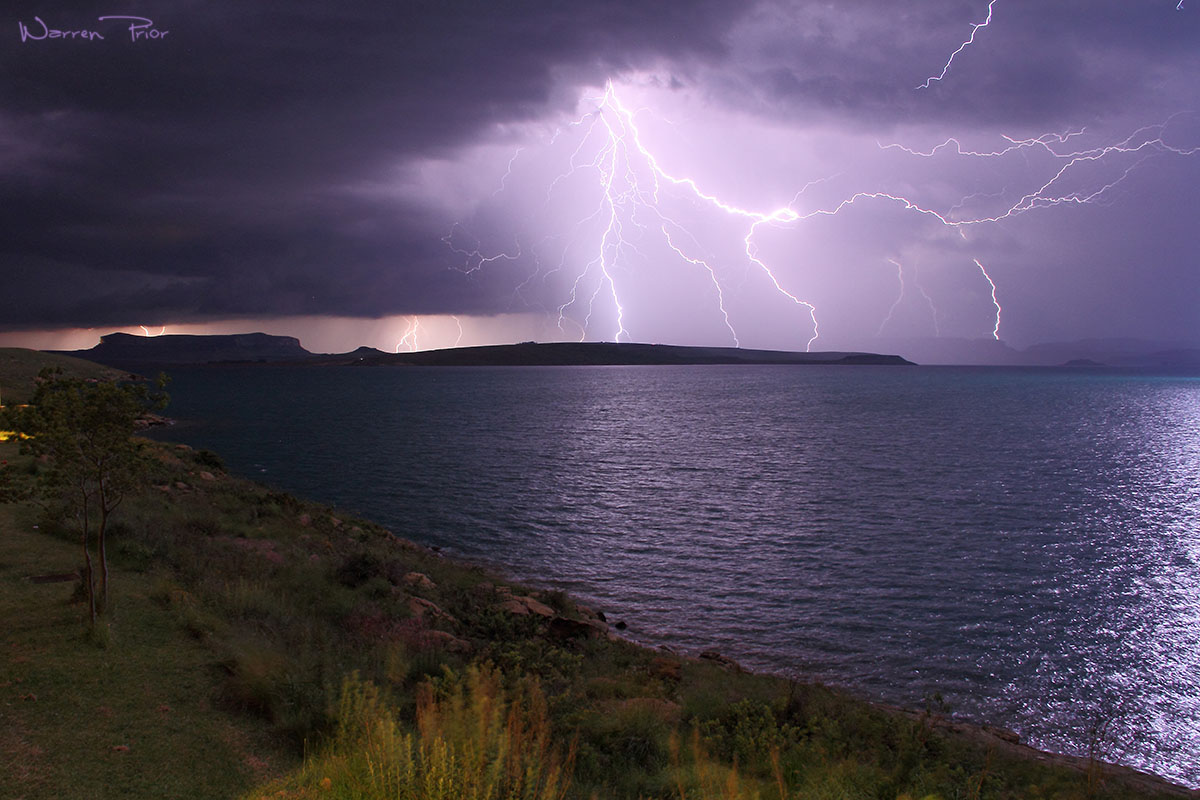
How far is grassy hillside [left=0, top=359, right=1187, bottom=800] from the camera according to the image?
7172mm

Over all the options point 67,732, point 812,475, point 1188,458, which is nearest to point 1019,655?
point 67,732

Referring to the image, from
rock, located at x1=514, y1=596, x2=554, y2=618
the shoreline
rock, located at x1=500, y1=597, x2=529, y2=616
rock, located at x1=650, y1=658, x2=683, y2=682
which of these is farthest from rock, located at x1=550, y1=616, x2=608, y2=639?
rock, located at x1=650, y1=658, x2=683, y2=682

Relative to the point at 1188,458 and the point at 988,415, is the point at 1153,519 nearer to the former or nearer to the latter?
the point at 1188,458

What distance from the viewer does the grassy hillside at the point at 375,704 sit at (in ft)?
23.5

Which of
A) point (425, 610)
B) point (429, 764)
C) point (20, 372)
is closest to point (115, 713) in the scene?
point (429, 764)

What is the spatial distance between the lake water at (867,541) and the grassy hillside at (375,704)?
3.39 m

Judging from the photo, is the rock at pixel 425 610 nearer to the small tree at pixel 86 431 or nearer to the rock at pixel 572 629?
the rock at pixel 572 629

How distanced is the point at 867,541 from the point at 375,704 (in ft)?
88.2

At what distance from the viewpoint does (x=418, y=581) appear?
65.0 feet

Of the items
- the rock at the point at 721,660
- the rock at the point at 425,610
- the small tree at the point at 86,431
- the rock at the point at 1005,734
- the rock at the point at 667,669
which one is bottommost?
the rock at the point at 1005,734

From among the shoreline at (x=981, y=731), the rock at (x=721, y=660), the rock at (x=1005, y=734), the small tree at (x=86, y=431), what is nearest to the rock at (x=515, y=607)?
the shoreline at (x=981, y=731)

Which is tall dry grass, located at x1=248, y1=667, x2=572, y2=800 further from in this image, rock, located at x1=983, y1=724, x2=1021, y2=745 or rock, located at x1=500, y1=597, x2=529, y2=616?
rock, located at x1=983, y1=724, x2=1021, y2=745

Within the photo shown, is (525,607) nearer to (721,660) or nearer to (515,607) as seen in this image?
(515,607)

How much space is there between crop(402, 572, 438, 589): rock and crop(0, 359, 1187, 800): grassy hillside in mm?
211
